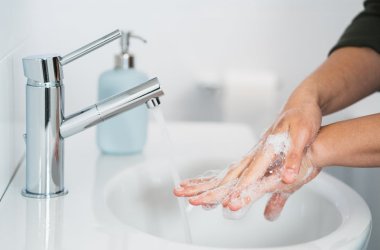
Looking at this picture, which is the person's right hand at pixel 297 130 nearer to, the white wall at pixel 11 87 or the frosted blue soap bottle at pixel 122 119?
the frosted blue soap bottle at pixel 122 119

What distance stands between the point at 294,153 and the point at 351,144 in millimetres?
83

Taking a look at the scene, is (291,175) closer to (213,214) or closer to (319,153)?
(319,153)

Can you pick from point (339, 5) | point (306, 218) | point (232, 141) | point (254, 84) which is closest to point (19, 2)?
point (232, 141)

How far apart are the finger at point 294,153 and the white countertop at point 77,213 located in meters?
0.21

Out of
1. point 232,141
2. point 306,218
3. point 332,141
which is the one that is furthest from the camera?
point 232,141

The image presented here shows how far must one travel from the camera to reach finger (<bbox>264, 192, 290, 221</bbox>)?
3.47 ft

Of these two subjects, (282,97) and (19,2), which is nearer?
(19,2)

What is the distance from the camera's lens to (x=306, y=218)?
3.83 ft

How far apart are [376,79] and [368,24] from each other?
11cm

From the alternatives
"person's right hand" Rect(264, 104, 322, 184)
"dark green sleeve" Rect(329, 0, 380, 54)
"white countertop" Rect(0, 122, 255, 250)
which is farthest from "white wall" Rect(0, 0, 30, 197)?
"dark green sleeve" Rect(329, 0, 380, 54)

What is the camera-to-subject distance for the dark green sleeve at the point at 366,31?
51.4 inches

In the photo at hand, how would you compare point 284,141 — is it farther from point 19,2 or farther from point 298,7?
point 298,7

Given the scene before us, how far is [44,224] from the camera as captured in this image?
2.99 feet

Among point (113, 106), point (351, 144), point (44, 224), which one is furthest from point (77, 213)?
point (351, 144)
